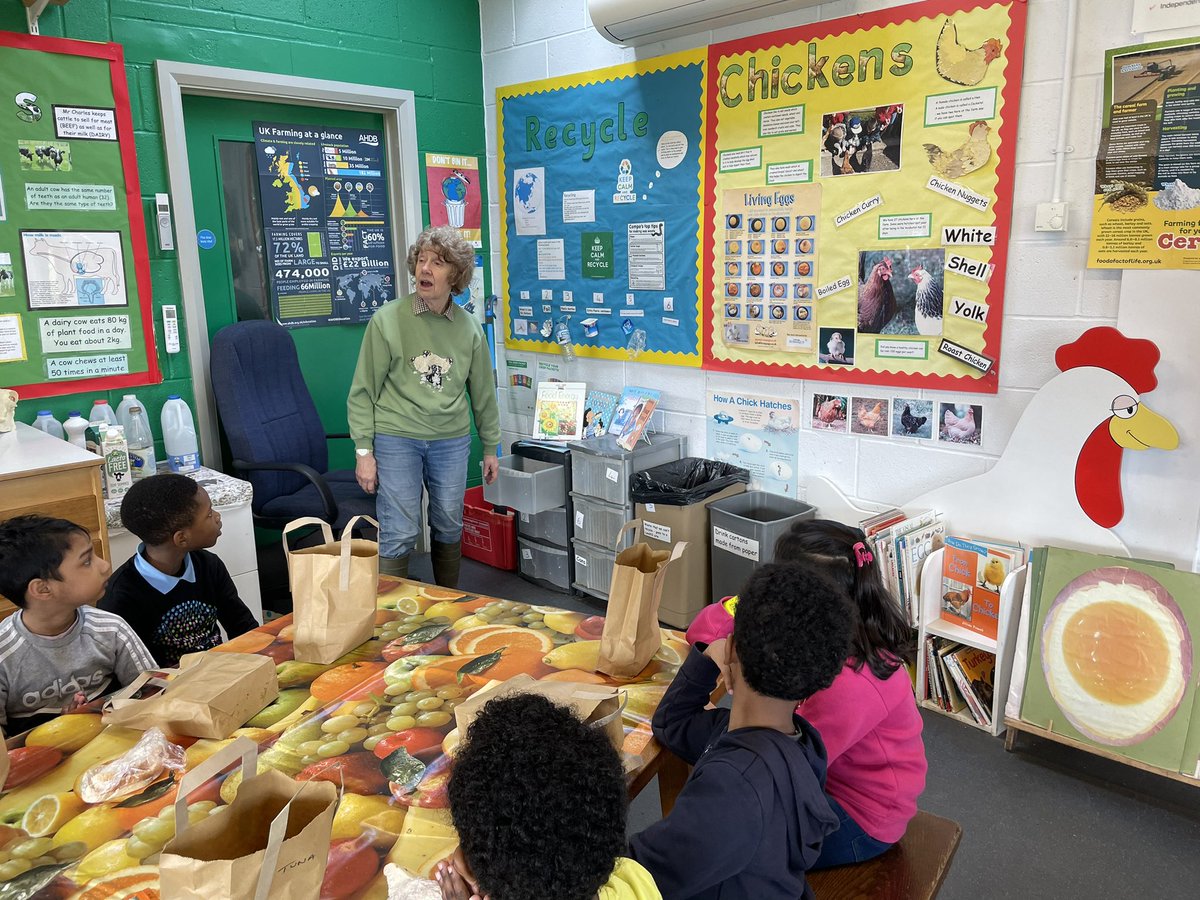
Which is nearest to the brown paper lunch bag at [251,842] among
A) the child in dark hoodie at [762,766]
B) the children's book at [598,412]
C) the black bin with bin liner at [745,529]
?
the child in dark hoodie at [762,766]

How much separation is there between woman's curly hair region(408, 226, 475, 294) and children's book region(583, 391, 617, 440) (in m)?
1.07

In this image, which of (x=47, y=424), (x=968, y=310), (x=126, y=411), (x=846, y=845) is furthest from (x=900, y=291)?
(x=47, y=424)

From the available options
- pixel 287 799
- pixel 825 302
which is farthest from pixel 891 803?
pixel 825 302

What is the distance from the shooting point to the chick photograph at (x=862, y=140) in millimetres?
2795

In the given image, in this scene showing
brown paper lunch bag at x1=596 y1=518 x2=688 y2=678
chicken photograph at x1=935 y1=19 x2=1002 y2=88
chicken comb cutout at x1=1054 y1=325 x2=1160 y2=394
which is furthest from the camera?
A: chicken photograph at x1=935 y1=19 x2=1002 y2=88

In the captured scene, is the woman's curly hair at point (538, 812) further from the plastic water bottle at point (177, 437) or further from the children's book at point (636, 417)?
the plastic water bottle at point (177, 437)

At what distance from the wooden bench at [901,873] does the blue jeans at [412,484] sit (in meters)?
2.08

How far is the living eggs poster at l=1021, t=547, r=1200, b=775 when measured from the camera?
2.20 metres

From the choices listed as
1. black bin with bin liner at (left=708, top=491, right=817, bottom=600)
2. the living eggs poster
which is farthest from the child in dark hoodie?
black bin with bin liner at (left=708, top=491, right=817, bottom=600)

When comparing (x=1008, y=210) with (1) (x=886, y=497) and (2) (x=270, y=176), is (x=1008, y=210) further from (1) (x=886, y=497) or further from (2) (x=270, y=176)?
(2) (x=270, y=176)

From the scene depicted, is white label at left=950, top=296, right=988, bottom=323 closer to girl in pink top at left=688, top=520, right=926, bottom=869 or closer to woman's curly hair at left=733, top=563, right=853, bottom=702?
girl in pink top at left=688, top=520, right=926, bottom=869

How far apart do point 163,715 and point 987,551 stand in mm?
2258

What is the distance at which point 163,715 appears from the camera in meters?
1.32

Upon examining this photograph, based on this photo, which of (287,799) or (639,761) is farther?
(639,761)
